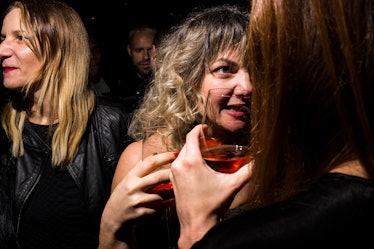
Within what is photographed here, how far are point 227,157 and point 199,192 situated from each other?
0.46 ft

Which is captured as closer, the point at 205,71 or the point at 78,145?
the point at 205,71

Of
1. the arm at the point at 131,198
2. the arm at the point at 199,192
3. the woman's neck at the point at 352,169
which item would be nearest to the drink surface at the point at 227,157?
the arm at the point at 199,192

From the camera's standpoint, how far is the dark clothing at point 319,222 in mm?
766

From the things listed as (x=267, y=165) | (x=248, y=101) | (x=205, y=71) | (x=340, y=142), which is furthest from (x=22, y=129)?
(x=340, y=142)

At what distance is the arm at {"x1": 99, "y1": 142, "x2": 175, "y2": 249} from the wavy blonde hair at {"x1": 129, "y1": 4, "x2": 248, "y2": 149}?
64cm

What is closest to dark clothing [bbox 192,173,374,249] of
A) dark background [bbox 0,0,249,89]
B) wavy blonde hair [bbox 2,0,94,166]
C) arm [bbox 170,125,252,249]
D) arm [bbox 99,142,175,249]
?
arm [bbox 170,125,252,249]

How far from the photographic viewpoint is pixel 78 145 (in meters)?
2.43

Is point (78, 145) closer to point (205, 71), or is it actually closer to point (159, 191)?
point (205, 71)

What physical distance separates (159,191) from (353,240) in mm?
698

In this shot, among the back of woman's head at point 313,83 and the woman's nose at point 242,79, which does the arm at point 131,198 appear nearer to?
the back of woman's head at point 313,83

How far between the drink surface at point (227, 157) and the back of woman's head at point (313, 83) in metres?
0.17

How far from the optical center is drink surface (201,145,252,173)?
1.11 m

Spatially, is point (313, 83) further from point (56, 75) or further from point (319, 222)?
point (56, 75)

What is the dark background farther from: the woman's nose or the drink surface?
the drink surface
